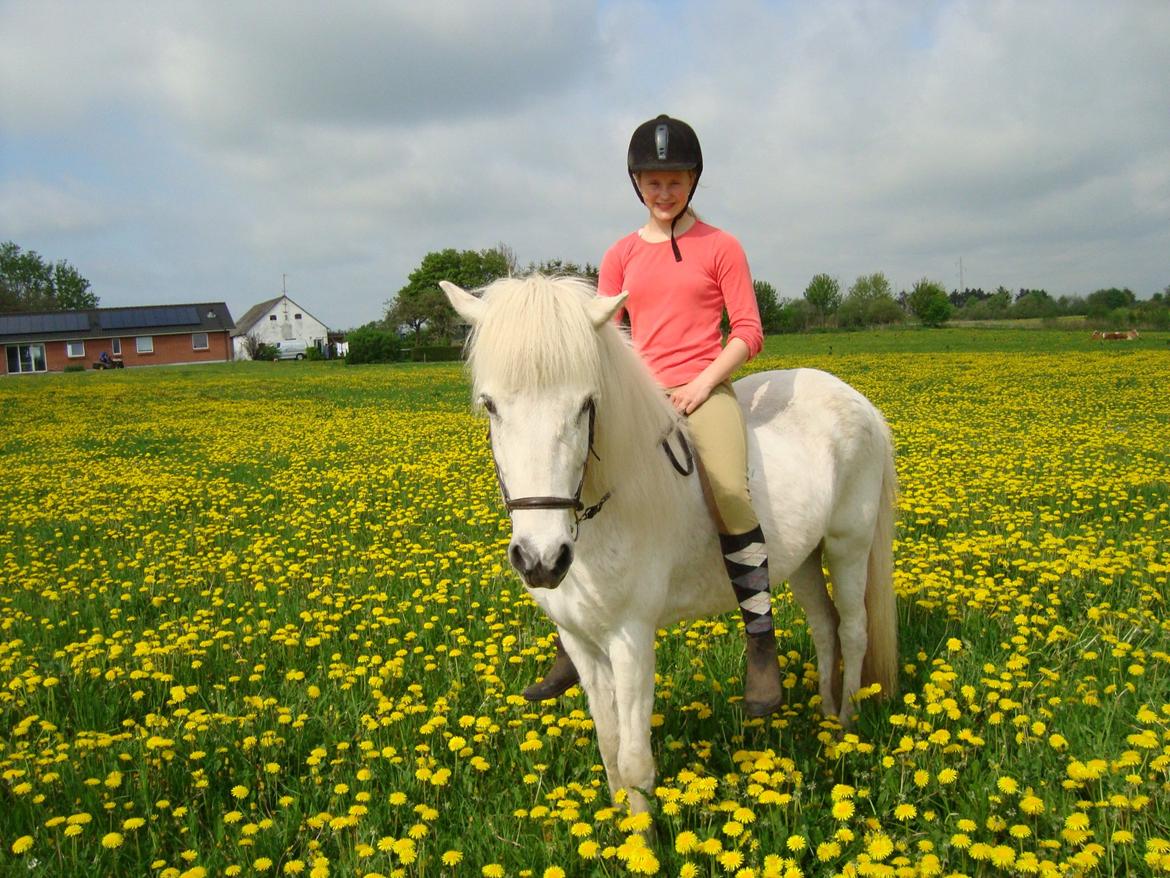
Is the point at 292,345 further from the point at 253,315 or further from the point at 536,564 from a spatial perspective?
the point at 536,564

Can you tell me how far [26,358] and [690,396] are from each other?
7578 cm

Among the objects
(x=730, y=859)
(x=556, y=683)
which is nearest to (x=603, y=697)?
(x=556, y=683)

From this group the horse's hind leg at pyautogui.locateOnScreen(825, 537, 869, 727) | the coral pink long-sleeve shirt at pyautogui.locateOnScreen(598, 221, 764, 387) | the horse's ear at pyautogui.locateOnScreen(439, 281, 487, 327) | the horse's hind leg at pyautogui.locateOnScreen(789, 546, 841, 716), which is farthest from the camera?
the horse's hind leg at pyautogui.locateOnScreen(789, 546, 841, 716)

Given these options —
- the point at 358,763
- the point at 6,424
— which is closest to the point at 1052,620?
the point at 358,763

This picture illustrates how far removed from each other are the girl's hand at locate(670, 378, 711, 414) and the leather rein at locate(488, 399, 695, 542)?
0.12 metres

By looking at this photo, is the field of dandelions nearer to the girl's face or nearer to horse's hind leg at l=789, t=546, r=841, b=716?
horse's hind leg at l=789, t=546, r=841, b=716

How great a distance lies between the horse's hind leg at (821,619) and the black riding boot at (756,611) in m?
0.96

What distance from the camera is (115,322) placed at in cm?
6694

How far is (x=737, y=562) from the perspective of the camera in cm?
340

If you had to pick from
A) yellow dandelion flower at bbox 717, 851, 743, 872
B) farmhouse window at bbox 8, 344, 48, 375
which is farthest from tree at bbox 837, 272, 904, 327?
yellow dandelion flower at bbox 717, 851, 743, 872

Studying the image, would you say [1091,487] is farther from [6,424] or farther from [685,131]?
[6,424]

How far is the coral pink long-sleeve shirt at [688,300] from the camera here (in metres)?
3.44

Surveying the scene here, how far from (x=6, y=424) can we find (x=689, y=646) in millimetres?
21629

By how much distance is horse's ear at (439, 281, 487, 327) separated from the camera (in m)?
2.75
